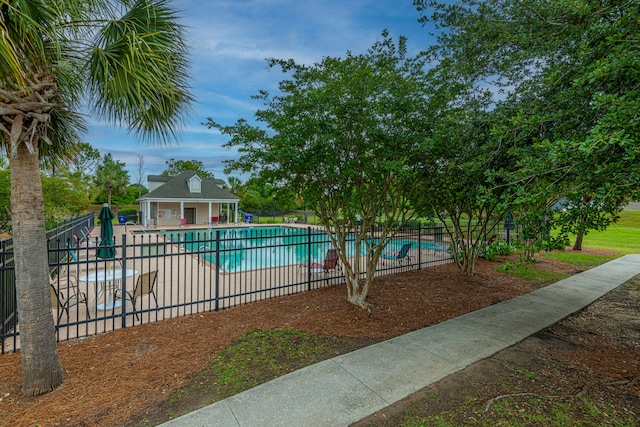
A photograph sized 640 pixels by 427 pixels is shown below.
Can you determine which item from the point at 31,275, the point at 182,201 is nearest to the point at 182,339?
the point at 31,275

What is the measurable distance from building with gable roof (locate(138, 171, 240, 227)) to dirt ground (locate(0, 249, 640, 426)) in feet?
73.7

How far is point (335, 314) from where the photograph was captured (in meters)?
5.58

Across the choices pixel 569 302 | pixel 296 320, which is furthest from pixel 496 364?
pixel 569 302

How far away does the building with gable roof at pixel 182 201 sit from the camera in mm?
26031

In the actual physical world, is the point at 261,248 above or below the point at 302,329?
above

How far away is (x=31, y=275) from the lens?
3.04 metres

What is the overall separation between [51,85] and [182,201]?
2476 centimetres

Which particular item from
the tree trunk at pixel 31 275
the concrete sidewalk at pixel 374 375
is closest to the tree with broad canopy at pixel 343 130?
the concrete sidewalk at pixel 374 375

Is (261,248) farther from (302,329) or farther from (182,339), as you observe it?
(182,339)

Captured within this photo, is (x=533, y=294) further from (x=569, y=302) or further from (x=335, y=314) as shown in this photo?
(x=335, y=314)

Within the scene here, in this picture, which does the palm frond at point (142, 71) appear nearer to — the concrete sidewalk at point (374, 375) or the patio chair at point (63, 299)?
the patio chair at point (63, 299)

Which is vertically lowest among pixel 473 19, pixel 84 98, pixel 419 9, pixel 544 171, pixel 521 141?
pixel 544 171

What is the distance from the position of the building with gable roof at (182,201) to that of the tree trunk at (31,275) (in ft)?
79.0

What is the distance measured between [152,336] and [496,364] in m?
5.16
